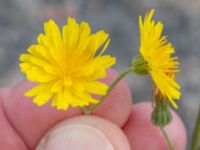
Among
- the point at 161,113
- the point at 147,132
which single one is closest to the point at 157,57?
the point at 161,113

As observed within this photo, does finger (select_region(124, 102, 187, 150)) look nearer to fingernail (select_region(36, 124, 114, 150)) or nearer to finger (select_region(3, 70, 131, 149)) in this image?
finger (select_region(3, 70, 131, 149))

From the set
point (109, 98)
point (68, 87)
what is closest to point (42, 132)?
point (109, 98)

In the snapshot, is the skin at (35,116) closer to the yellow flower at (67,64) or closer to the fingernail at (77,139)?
the fingernail at (77,139)

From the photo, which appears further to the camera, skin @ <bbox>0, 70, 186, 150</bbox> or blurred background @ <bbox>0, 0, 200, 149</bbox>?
blurred background @ <bbox>0, 0, 200, 149</bbox>

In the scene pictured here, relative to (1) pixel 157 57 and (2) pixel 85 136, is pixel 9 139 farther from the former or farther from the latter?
(1) pixel 157 57

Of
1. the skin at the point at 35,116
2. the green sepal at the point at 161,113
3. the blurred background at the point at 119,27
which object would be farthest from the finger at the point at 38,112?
the blurred background at the point at 119,27

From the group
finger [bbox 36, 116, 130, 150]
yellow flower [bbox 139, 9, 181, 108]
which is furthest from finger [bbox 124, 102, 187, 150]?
yellow flower [bbox 139, 9, 181, 108]

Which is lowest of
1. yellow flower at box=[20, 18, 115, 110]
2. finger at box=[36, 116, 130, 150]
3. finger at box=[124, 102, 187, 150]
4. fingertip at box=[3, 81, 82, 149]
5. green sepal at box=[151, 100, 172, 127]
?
finger at box=[124, 102, 187, 150]
